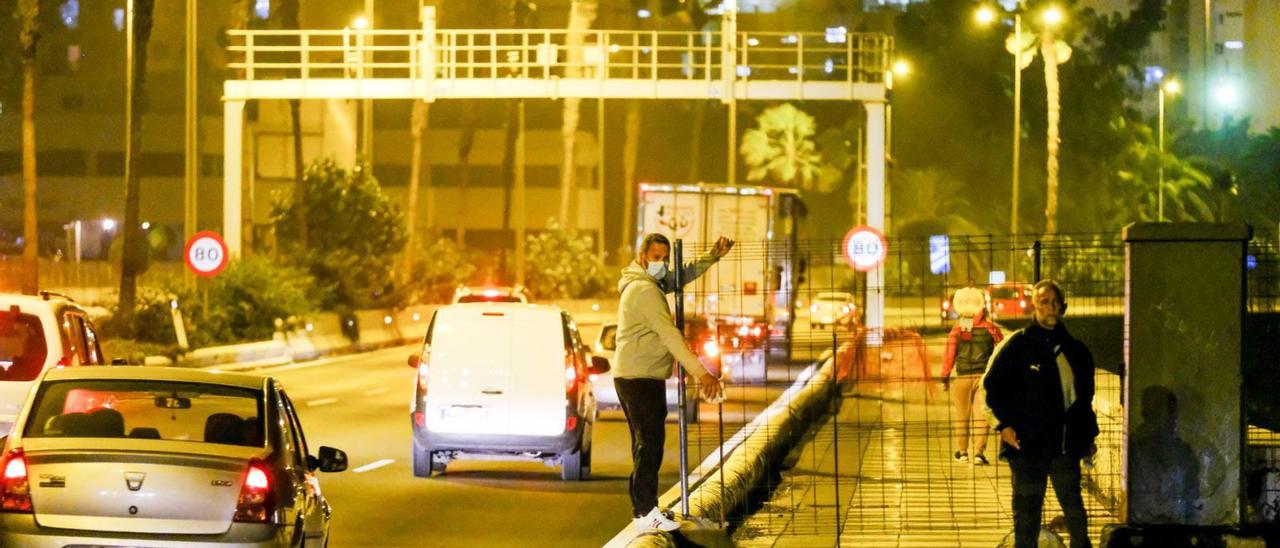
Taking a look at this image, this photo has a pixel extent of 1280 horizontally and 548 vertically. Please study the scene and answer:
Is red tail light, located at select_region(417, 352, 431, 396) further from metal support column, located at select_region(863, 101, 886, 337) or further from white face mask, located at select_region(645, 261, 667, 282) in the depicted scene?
metal support column, located at select_region(863, 101, 886, 337)

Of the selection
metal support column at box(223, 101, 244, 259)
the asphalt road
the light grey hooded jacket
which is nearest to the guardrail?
metal support column at box(223, 101, 244, 259)

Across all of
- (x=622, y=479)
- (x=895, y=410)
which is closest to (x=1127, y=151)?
(x=895, y=410)

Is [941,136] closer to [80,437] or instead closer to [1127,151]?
[1127,151]

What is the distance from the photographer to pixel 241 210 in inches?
1864

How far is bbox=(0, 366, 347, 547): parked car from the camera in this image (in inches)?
344

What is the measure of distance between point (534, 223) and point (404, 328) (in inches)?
1846

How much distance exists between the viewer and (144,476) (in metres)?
8.80

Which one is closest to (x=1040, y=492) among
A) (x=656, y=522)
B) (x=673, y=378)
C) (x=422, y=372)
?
(x=656, y=522)

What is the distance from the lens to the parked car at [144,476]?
8742 millimetres

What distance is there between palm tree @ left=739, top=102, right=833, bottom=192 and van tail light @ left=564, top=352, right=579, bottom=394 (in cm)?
6929

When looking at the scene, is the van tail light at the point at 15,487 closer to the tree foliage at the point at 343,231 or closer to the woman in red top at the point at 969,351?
the woman in red top at the point at 969,351

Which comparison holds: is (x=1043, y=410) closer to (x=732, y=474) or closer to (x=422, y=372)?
(x=732, y=474)

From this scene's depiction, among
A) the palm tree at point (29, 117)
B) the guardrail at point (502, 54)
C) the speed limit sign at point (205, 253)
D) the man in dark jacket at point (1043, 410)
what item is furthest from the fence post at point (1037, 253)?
the palm tree at point (29, 117)

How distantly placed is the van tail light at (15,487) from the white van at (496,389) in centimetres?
850
